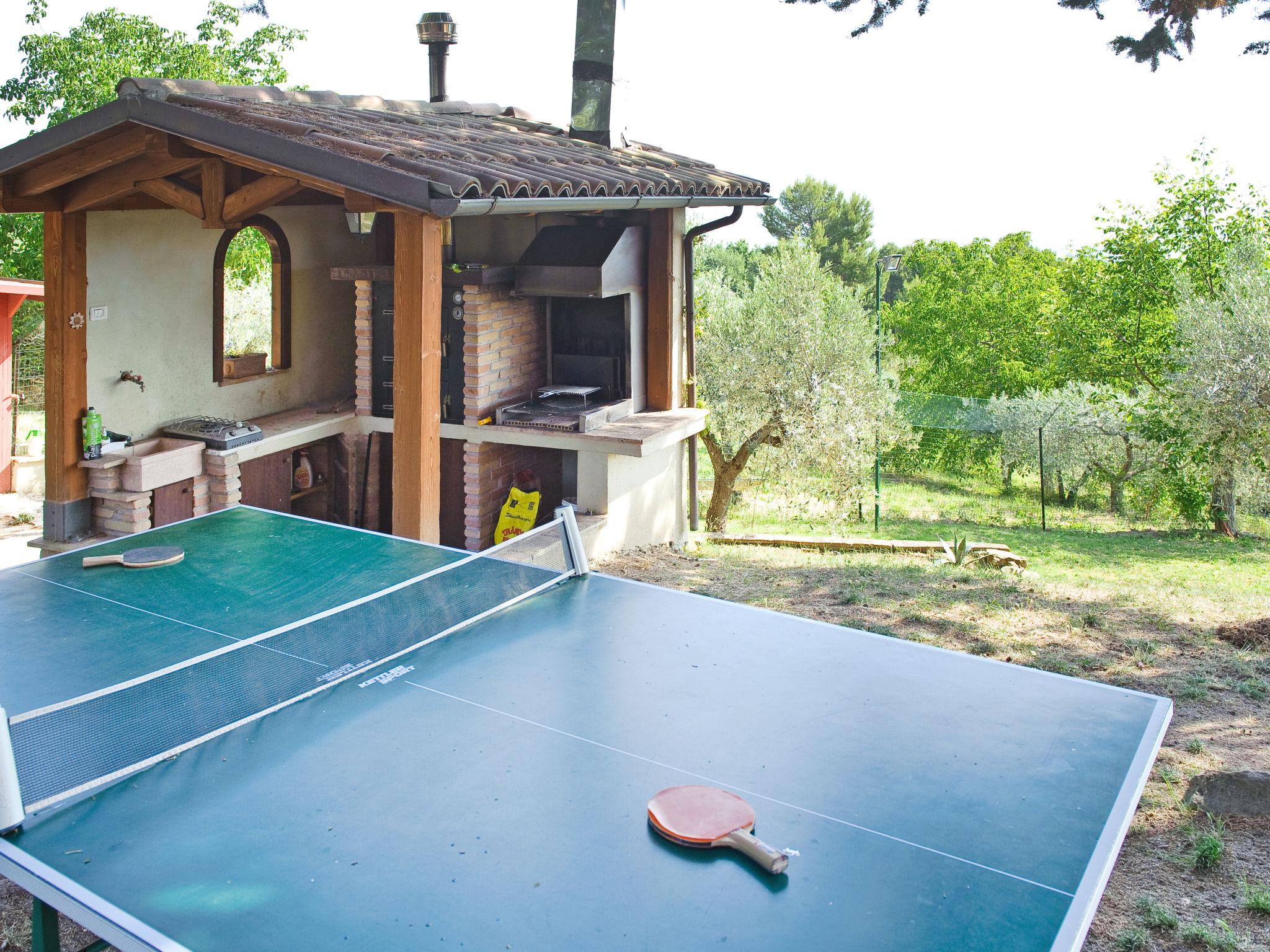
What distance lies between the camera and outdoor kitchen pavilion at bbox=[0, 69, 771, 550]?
621 centimetres

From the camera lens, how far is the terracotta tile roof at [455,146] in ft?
20.5

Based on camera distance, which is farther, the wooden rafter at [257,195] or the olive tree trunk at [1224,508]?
the olive tree trunk at [1224,508]

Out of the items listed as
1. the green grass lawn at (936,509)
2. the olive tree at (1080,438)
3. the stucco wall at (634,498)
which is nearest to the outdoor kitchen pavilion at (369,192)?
the stucco wall at (634,498)

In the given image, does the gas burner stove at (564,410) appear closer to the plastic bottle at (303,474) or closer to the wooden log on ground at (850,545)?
the plastic bottle at (303,474)

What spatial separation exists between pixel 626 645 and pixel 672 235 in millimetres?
6882

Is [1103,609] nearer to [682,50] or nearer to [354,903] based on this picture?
[354,903]

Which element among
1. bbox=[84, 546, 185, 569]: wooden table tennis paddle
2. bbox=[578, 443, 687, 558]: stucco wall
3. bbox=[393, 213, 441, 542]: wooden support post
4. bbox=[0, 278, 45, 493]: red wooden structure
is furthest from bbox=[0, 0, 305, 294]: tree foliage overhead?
bbox=[84, 546, 185, 569]: wooden table tennis paddle

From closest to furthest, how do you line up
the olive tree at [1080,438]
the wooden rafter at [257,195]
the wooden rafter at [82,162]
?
1. the wooden rafter at [257,195]
2. the wooden rafter at [82,162]
3. the olive tree at [1080,438]

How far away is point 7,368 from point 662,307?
927cm

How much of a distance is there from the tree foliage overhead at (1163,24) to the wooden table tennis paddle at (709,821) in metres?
7.85

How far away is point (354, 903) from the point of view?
260cm

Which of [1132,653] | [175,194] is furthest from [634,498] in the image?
[175,194]

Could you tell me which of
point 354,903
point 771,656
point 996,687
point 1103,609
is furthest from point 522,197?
point 1103,609

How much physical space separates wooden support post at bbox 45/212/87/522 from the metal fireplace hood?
351 cm
